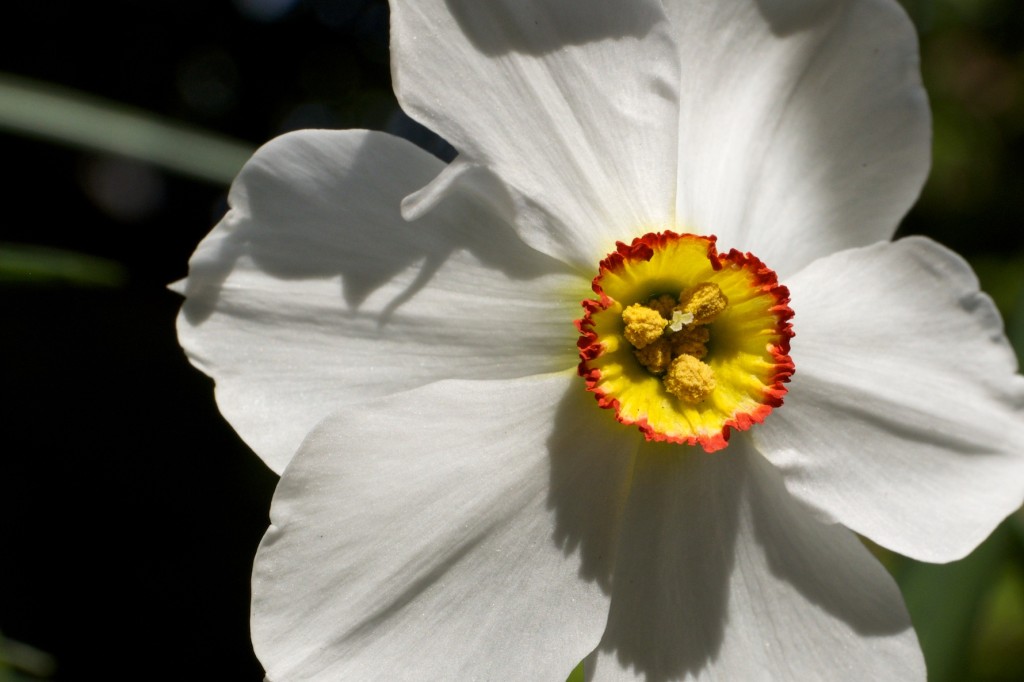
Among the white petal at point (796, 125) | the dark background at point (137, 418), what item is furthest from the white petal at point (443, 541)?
the dark background at point (137, 418)

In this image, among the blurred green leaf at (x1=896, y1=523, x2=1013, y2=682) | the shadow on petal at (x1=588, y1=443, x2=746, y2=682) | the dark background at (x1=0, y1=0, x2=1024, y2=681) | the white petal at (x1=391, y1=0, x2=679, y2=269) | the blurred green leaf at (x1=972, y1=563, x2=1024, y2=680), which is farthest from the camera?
the dark background at (x1=0, y1=0, x2=1024, y2=681)

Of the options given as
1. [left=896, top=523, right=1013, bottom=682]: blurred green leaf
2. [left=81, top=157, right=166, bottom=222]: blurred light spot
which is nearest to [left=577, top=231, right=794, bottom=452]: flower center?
[left=896, top=523, right=1013, bottom=682]: blurred green leaf

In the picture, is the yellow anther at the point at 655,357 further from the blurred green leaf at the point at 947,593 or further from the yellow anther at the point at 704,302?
the blurred green leaf at the point at 947,593

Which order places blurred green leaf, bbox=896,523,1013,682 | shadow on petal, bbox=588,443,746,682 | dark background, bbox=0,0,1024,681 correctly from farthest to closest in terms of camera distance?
1. dark background, bbox=0,0,1024,681
2. blurred green leaf, bbox=896,523,1013,682
3. shadow on petal, bbox=588,443,746,682

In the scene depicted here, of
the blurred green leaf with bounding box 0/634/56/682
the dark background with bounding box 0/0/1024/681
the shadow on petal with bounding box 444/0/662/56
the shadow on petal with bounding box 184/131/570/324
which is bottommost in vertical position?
the dark background with bounding box 0/0/1024/681

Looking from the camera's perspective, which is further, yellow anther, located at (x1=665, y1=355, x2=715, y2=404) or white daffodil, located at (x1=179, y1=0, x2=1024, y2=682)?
yellow anther, located at (x1=665, y1=355, x2=715, y2=404)

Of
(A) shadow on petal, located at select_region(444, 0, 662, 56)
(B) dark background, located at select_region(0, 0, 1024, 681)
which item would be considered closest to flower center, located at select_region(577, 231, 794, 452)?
(A) shadow on petal, located at select_region(444, 0, 662, 56)

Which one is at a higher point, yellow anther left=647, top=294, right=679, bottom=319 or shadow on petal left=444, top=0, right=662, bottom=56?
shadow on petal left=444, top=0, right=662, bottom=56

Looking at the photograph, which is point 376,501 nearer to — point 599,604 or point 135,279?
point 599,604

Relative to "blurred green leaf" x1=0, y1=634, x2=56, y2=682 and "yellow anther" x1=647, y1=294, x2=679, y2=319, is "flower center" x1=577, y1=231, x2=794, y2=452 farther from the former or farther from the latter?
"blurred green leaf" x1=0, y1=634, x2=56, y2=682
